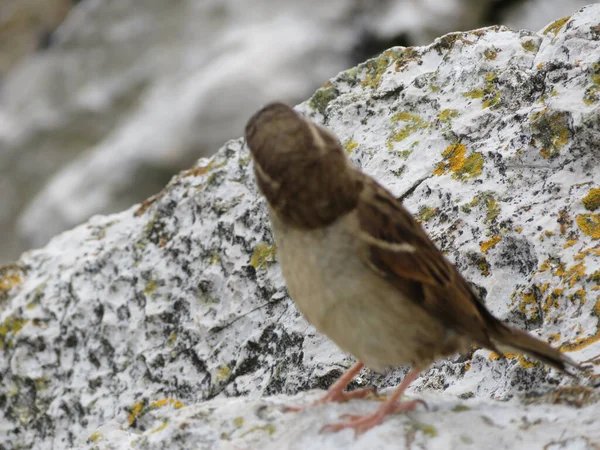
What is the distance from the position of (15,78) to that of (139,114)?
10.5ft

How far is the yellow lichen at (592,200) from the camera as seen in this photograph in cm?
429

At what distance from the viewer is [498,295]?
14.4ft

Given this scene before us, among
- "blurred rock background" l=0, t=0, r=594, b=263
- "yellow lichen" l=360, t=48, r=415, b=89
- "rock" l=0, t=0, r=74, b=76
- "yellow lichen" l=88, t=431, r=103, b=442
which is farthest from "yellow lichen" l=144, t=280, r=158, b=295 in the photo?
"rock" l=0, t=0, r=74, b=76

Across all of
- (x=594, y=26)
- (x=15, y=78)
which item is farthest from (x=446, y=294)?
(x=15, y=78)

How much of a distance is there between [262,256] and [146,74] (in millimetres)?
8496

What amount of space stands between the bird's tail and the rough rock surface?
0.19m

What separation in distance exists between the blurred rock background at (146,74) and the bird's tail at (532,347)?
23.5ft

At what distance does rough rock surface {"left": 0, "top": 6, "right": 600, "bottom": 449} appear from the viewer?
4012mm

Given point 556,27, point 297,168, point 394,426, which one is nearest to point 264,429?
point 394,426

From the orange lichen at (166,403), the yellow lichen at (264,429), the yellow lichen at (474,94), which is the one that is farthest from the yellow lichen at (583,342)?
the orange lichen at (166,403)

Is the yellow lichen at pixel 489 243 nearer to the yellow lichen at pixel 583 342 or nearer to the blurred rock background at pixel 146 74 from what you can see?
the yellow lichen at pixel 583 342

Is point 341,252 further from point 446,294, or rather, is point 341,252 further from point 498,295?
point 498,295

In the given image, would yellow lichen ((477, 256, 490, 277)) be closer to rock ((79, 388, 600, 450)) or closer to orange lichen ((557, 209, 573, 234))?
orange lichen ((557, 209, 573, 234))

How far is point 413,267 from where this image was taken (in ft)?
11.9
